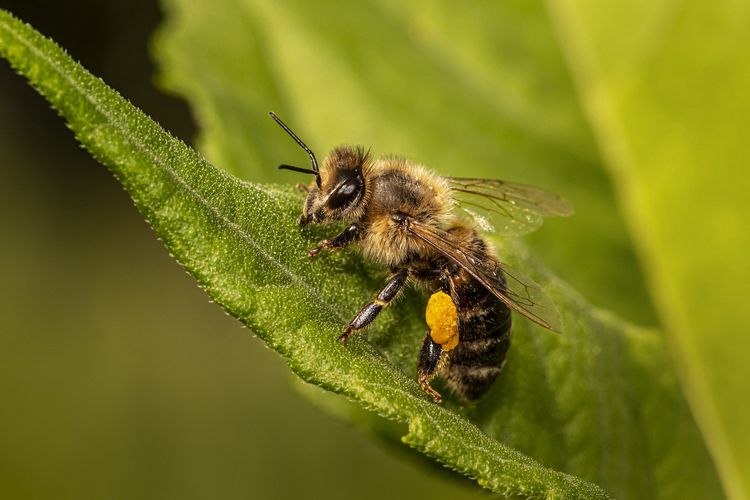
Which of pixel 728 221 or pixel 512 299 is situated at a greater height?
pixel 728 221

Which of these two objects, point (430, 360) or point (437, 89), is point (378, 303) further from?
point (437, 89)

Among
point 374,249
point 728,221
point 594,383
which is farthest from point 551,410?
point 728,221

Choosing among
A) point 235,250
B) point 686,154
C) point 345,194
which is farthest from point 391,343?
point 686,154

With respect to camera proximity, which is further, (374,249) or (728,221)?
(728,221)

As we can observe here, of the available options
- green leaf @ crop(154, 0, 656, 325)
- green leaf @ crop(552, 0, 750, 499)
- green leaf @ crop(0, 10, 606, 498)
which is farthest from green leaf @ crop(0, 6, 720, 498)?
green leaf @ crop(154, 0, 656, 325)

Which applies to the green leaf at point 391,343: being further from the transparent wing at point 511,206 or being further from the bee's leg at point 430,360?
the transparent wing at point 511,206

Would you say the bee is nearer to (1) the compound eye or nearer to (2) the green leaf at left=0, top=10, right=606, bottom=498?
(1) the compound eye

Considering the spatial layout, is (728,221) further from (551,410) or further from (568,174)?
Answer: (551,410)
